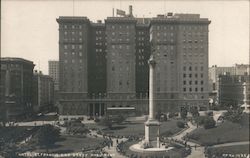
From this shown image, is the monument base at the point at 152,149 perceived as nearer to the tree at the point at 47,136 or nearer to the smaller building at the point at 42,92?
the tree at the point at 47,136

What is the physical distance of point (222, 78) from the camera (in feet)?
459

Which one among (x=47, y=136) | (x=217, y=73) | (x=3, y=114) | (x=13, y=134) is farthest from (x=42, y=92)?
(x=47, y=136)

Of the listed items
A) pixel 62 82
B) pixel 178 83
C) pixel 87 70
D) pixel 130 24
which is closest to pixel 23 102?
pixel 62 82

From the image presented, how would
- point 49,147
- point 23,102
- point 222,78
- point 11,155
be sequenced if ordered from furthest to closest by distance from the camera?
point 222,78 → point 23,102 → point 49,147 → point 11,155

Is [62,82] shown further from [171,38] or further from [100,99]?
[171,38]

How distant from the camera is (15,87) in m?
109

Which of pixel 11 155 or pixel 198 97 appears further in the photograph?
pixel 198 97

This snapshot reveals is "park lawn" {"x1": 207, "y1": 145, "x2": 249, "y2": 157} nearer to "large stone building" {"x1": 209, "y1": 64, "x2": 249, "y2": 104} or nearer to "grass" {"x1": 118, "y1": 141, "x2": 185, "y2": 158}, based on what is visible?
"grass" {"x1": 118, "y1": 141, "x2": 185, "y2": 158}

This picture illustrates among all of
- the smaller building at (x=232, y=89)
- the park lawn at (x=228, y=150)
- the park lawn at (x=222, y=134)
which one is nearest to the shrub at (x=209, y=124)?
the park lawn at (x=222, y=134)

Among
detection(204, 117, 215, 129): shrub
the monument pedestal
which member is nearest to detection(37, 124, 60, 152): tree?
the monument pedestal

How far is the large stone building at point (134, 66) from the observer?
372 ft

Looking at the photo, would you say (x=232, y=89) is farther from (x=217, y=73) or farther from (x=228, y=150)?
(x=228, y=150)

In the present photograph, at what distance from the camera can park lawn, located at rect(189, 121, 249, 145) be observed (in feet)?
208

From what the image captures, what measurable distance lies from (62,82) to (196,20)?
4788 cm
